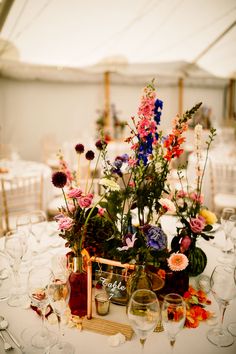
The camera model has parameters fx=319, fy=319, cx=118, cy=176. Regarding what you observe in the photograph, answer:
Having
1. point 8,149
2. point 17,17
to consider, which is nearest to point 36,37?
point 17,17

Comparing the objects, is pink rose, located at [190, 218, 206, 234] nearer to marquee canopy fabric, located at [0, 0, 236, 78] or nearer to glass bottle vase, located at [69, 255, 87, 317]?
glass bottle vase, located at [69, 255, 87, 317]

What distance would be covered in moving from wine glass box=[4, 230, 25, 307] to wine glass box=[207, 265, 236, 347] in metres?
0.80

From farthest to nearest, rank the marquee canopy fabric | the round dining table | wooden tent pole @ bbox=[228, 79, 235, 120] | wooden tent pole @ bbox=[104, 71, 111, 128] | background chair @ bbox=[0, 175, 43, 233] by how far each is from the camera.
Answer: wooden tent pole @ bbox=[228, 79, 235, 120] < wooden tent pole @ bbox=[104, 71, 111, 128] < the marquee canopy fabric < background chair @ bbox=[0, 175, 43, 233] < the round dining table

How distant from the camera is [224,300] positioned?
3.81 ft

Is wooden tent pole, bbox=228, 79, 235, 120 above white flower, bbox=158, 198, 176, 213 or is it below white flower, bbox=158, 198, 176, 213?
above

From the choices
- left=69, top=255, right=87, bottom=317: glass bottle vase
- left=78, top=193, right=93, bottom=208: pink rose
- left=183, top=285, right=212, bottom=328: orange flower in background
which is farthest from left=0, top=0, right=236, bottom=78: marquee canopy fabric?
left=183, top=285, right=212, bottom=328: orange flower in background

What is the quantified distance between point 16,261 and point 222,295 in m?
0.93

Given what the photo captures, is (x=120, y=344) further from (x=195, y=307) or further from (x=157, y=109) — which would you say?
(x=157, y=109)

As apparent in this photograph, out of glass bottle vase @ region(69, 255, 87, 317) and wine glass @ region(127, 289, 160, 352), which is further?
glass bottle vase @ region(69, 255, 87, 317)

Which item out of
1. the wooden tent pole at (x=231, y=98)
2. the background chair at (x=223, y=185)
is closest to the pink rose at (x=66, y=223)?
the background chair at (x=223, y=185)

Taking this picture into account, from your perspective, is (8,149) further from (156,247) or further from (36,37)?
(156,247)

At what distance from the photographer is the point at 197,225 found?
1.36 meters

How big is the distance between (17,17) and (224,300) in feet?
13.7

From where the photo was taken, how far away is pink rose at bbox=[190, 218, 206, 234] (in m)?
1.36
